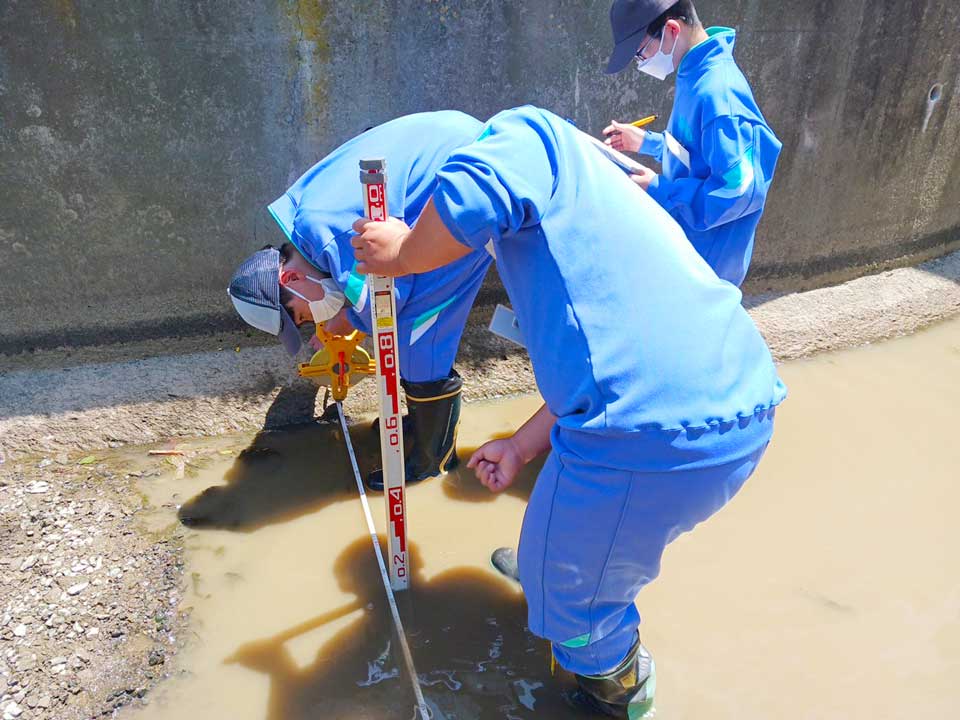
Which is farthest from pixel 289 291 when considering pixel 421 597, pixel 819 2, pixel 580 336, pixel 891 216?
pixel 891 216

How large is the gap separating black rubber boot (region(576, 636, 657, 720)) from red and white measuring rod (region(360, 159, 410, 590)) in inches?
27.8

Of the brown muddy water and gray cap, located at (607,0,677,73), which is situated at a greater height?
gray cap, located at (607,0,677,73)

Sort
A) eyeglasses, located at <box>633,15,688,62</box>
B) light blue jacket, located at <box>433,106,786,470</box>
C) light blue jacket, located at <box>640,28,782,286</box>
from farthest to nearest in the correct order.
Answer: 1. eyeglasses, located at <box>633,15,688,62</box>
2. light blue jacket, located at <box>640,28,782,286</box>
3. light blue jacket, located at <box>433,106,786,470</box>

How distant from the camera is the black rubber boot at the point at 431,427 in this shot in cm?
287

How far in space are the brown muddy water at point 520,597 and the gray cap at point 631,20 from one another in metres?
1.66

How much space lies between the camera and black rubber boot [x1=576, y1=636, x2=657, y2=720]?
2.06 meters

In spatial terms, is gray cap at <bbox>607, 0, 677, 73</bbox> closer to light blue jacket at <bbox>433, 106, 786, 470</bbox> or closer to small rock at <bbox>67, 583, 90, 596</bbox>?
light blue jacket at <bbox>433, 106, 786, 470</bbox>

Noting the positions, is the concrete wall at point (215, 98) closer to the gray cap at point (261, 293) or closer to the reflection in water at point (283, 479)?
the reflection in water at point (283, 479)

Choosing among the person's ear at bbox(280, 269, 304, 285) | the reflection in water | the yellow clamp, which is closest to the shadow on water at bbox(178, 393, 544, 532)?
the reflection in water

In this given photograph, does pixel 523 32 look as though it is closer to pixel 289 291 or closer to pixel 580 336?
pixel 289 291

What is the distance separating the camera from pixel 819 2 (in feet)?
12.6

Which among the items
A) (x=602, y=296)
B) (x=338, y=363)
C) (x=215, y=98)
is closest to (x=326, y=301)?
(x=338, y=363)

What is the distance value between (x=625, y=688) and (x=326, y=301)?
1.49 m

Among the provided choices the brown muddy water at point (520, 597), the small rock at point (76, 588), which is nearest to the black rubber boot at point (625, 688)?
the brown muddy water at point (520, 597)
